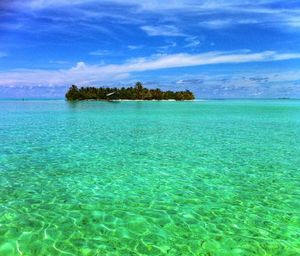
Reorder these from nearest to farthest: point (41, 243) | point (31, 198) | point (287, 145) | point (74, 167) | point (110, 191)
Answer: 1. point (41, 243)
2. point (31, 198)
3. point (110, 191)
4. point (74, 167)
5. point (287, 145)

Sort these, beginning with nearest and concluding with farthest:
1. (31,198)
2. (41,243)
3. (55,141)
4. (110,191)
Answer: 1. (41,243)
2. (31,198)
3. (110,191)
4. (55,141)

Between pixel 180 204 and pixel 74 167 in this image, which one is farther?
pixel 74 167

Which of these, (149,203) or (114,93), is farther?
(114,93)

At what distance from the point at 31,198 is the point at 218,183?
5625 millimetres

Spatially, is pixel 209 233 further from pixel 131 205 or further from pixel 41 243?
pixel 41 243

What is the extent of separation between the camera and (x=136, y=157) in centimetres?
1599

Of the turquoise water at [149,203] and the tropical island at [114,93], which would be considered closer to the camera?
the turquoise water at [149,203]

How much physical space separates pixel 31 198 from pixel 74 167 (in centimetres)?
416

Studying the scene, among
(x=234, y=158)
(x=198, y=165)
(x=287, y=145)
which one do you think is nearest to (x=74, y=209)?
(x=198, y=165)

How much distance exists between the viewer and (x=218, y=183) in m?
11.3

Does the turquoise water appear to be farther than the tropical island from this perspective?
No

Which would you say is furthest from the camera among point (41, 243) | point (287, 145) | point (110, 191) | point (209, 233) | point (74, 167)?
point (287, 145)

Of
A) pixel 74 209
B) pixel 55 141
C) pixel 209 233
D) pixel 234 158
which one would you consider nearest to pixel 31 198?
pixel 74 209

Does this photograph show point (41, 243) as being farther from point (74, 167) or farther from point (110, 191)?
point (74, 167)
